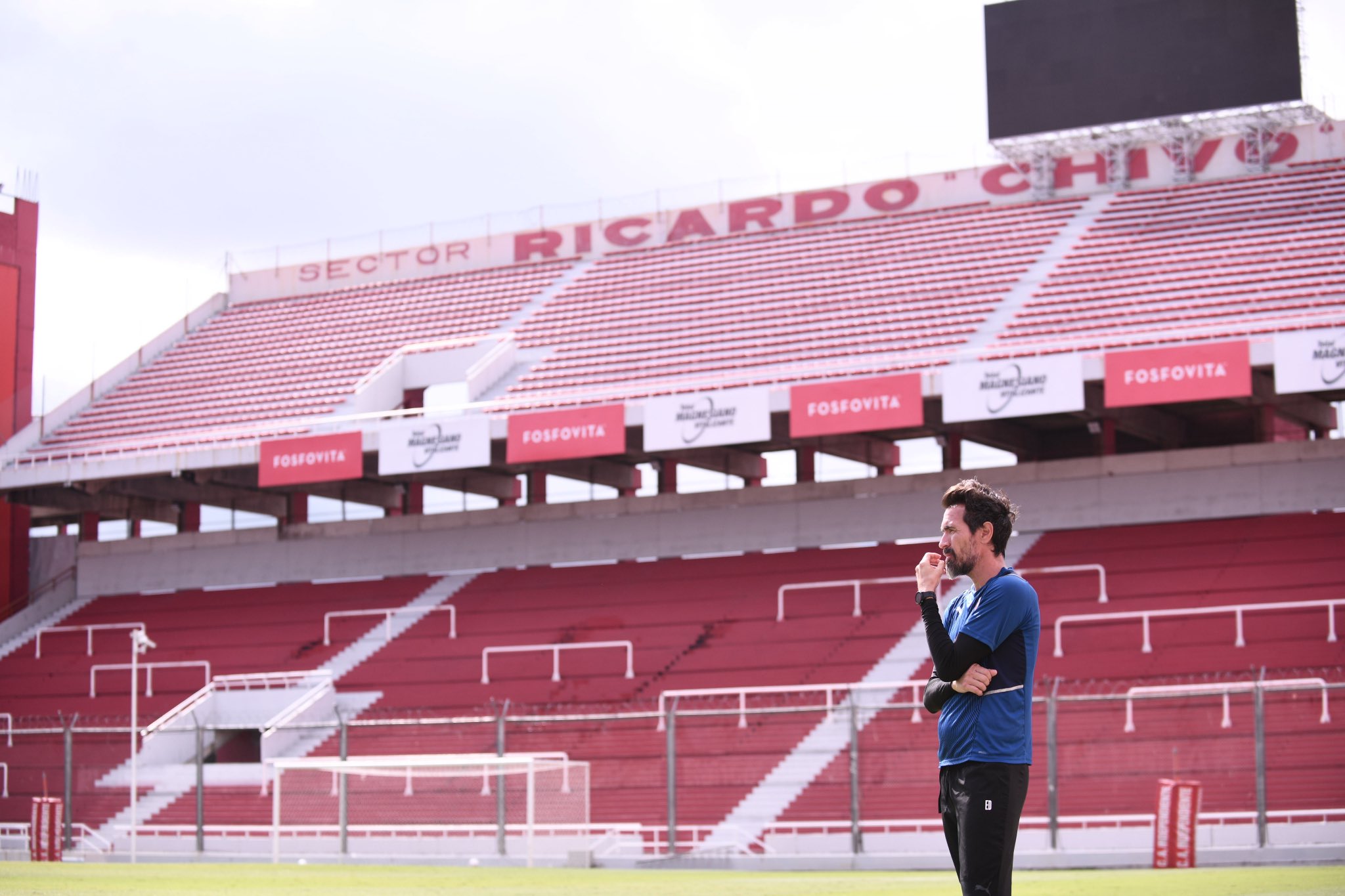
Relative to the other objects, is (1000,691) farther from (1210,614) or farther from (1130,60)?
(1130,60)

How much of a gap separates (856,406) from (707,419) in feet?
8.99

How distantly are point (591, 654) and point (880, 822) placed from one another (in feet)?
31.4

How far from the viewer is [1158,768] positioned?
16828 millimetres

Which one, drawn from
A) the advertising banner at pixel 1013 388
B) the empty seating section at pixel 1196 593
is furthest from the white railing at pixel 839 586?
the advertising banner at pixel 1013 388

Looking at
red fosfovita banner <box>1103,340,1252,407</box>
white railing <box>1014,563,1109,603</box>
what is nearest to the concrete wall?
white railing <box>1014,563,1109,603</box>

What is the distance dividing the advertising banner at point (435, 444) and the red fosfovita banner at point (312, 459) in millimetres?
544

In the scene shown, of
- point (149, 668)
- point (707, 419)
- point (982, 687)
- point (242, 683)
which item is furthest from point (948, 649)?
point (149, 668)

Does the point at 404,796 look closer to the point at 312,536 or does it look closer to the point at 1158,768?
the point at 1158,768

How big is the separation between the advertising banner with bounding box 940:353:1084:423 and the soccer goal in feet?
31.8

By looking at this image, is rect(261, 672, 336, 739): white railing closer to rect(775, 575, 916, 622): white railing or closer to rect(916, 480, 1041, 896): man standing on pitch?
rect(775, 575, 916, 622): white railing

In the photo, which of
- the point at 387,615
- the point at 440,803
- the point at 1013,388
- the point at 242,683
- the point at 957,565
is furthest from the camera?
the point at 387,615

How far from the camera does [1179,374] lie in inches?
978

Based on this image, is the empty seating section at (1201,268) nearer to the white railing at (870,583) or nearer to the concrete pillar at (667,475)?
the white railing at (870,583)

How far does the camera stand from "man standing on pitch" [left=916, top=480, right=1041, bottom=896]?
16.6ft
